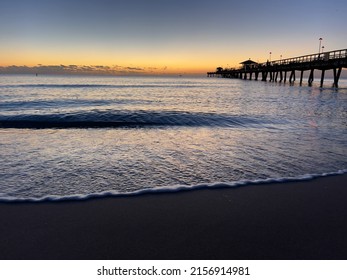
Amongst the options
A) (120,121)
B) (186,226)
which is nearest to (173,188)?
(186,226)

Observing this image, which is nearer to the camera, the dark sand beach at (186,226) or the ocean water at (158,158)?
the dark sand beach at (186,226)

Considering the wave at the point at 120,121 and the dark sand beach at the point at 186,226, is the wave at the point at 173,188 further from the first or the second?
the wave at the point at 120,121

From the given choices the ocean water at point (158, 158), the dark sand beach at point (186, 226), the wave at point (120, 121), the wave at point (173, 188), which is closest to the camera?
the dark sand beach at point (186, 226)

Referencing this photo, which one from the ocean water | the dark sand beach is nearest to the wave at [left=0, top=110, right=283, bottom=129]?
the ocean water

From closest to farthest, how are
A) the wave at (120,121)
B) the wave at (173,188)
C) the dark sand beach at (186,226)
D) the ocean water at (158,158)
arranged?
the dark sand beach at (186,226), the wave at (173,188), the ocean water at (158,158), the wave at (120,121)

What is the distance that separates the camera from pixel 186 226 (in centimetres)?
294

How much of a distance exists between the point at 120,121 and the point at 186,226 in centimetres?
897

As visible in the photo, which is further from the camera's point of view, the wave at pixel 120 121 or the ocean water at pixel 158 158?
the wave at pixel 120 121

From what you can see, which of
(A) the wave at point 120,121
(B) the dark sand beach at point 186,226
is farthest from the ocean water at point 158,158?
(A) the wave at point 120,121

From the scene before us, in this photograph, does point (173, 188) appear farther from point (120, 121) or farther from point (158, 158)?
point (120, 121)

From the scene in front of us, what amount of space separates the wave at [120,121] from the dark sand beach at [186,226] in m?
6.87

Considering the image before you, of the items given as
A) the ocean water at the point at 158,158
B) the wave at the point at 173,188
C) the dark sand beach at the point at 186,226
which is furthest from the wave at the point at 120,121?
the dark sand beach at the point at 186,226

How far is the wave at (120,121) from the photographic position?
33.9 feet

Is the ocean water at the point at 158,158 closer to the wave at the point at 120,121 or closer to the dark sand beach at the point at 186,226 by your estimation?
the dark sand beach at the point at 186,226
